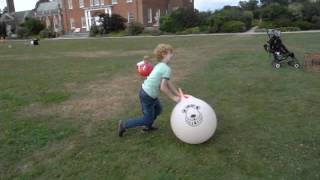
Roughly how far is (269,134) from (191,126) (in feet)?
4.80

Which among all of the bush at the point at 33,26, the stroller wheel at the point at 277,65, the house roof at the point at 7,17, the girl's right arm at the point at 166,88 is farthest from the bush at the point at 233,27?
the house roof at the point at 7,17

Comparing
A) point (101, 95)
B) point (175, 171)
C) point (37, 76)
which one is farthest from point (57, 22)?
point (175, 171)

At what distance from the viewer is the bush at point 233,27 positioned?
4344 cm

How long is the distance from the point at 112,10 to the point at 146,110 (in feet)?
190

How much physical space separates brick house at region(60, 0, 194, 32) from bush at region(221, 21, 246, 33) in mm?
15369

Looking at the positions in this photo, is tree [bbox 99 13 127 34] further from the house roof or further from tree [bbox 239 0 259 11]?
the house roof

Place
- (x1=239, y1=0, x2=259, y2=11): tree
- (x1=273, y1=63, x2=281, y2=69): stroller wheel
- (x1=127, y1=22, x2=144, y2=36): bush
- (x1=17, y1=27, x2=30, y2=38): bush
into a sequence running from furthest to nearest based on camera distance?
(x1=239, y1=0, x2=259, y2=11): tree → (x1=17, y1=27, x2=30, y2=38): bush → (x1=127, y1=22, x2=144, y2=36): bush → (x1=273, y1=63, x2=281, y2=69): stroller wheel

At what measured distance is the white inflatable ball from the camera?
5930 millimetres

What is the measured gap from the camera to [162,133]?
691 cm

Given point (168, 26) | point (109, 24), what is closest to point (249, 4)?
point (168, 26)

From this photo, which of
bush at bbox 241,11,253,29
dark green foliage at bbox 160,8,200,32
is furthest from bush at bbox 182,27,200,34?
bush at bbox 241,11,253,29

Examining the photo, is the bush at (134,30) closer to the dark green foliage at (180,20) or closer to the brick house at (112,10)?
the dark green foliage at (180,20)

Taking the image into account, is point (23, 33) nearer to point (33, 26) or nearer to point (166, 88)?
point (33, 26)

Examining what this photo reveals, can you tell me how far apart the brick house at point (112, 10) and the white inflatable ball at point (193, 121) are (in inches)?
2065
